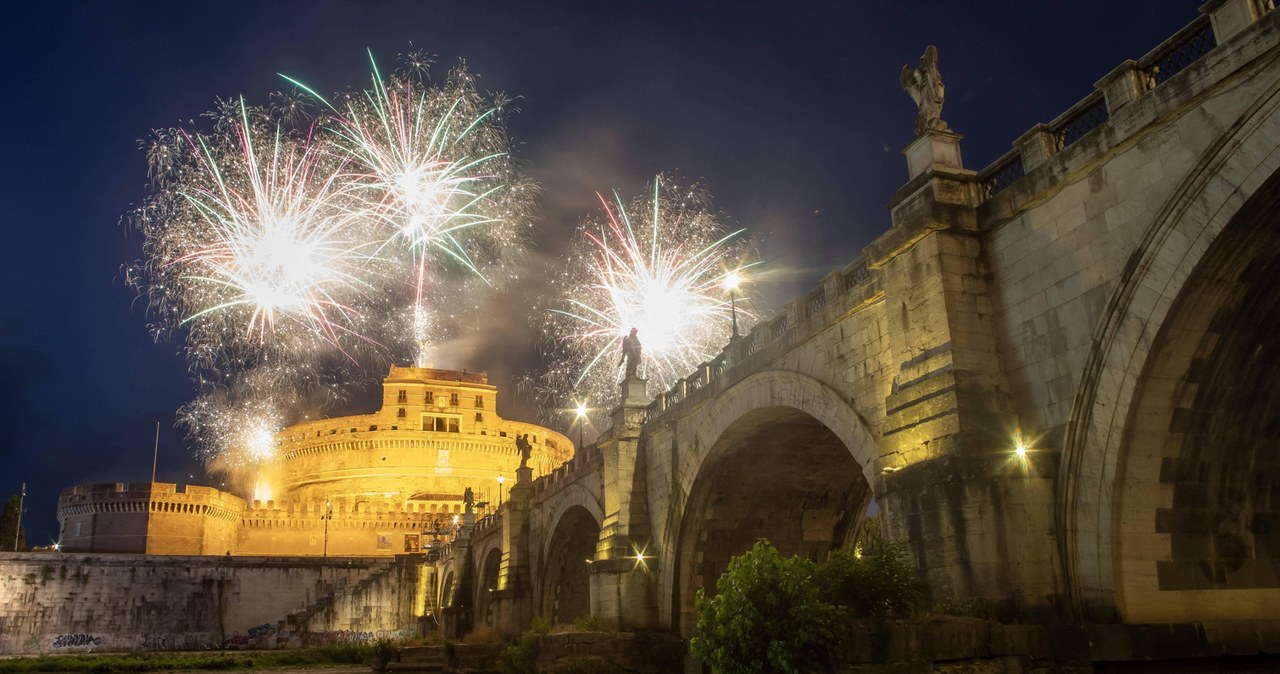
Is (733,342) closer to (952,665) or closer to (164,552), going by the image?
(952,665)

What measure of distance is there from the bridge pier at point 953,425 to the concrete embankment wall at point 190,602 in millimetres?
46484

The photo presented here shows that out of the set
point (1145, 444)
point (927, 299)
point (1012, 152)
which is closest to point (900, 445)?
point (927, 299)

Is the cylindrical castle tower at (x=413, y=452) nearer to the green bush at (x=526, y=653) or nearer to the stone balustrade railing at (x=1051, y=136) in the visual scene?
the green bush at (x=526, y=653)

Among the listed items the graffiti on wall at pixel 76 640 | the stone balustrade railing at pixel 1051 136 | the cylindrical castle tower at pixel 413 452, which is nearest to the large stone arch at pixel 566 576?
the stone balustrade railing at pixel 1051 136

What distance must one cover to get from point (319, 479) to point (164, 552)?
23122mm

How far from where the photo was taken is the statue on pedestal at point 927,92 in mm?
13359

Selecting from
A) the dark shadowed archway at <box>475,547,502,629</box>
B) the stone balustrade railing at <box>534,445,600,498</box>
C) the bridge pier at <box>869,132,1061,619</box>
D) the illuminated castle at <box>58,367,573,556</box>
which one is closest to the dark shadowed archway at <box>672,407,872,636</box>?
the stone balustrade railing at <box>534,445,600,498</box>

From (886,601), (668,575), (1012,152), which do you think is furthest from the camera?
(668,575)

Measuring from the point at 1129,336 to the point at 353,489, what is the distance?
269ft

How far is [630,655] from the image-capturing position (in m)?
20.9

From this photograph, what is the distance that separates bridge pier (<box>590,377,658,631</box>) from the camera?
2250 centimetres

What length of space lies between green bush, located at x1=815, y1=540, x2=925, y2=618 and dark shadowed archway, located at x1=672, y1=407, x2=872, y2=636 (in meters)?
8.81

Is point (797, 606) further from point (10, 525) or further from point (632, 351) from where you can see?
point (10, 525)

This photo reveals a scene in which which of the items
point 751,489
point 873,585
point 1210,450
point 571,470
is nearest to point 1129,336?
point 1210,450
